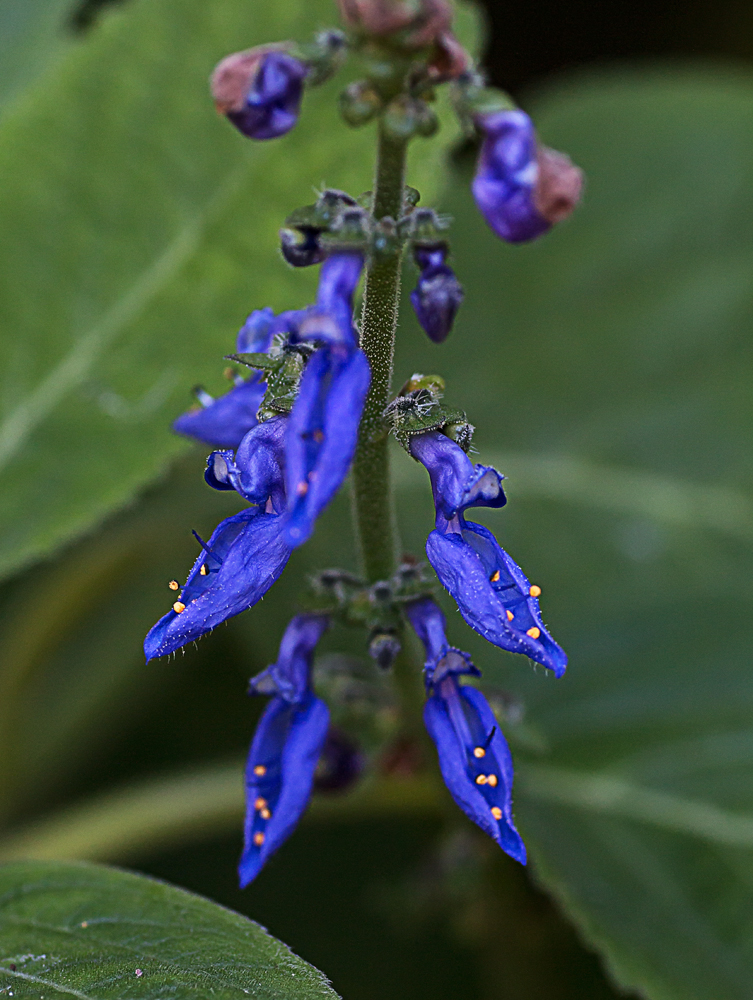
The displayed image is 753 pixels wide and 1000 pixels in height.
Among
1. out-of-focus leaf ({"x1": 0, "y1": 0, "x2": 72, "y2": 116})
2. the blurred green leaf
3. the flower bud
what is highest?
out-of-focus leaf ({"x1": 0, "y1": 0, "x2": 72, "y2": 116})

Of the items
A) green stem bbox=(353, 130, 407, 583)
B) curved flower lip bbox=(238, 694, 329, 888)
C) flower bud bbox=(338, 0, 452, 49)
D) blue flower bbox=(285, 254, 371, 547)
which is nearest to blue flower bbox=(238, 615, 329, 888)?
curved flower lip bbox=(238, 694, 329, 888)

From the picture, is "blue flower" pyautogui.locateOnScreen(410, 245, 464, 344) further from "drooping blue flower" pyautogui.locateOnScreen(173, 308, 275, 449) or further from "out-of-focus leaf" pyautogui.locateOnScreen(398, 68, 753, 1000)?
"out-of-focus leaf" pyautogui.locateOnScreen(398, 68, 753, 1000)

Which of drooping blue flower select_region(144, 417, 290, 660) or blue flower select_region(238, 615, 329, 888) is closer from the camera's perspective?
drooping blue flower select_region(144, 417, 290, 660)

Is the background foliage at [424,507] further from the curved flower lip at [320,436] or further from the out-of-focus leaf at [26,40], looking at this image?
the curved flower lip at [320,436]

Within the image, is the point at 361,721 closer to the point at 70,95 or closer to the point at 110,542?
the point at 110,542

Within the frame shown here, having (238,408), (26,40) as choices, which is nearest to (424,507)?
(238,408)

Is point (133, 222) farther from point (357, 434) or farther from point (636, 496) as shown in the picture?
point (636, 496)
